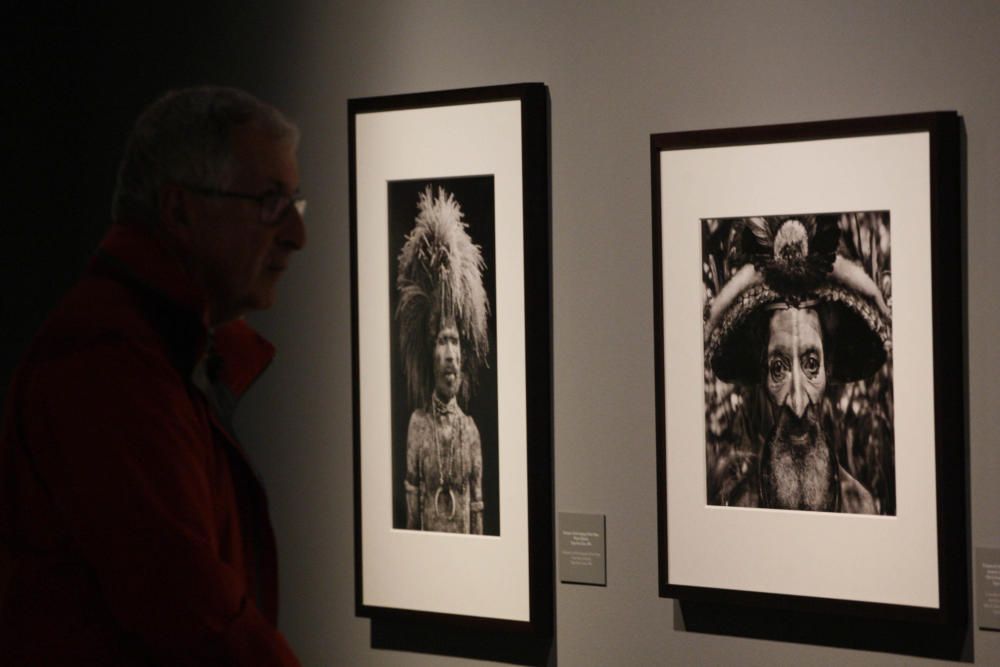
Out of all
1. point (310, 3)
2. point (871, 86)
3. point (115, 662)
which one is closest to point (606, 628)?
point (871, 86)

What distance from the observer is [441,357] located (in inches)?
90.4

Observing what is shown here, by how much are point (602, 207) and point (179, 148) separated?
3.44 ft

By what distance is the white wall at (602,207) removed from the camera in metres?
1.90

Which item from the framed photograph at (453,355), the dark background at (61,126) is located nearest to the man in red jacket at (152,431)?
the framed photograph at (453,355)

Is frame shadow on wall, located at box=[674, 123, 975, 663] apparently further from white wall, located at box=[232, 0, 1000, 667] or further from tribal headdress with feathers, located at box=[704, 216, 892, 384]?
tribal headdress with feathers, located at box=[704, 216, 892, 384]

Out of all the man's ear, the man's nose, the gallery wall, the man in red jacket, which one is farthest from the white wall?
the man's ear

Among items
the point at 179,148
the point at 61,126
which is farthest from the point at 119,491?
the point at 61,126

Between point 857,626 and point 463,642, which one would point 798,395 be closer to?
point 857,626

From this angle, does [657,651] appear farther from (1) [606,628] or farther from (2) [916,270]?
(2) [916,270]

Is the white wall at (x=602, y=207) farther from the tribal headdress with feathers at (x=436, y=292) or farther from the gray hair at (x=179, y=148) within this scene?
the gray hair at (x=179, y=148)

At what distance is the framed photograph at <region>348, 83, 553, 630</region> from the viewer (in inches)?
87.3

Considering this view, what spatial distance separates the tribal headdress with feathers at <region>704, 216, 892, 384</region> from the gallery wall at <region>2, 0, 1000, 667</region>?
0.48ft

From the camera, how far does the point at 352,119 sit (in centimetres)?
238

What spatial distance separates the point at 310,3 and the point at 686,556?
136 centimetres
